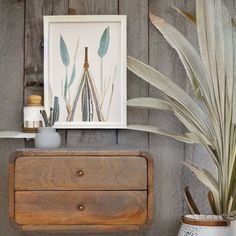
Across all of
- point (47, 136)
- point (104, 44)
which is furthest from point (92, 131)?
point (104, 44)

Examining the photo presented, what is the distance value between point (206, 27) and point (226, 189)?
553mm

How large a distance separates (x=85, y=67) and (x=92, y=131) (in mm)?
247

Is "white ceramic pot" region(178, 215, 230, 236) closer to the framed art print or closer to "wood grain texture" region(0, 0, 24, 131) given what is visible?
the framed art print

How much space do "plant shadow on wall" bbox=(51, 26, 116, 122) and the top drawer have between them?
0.29 metres

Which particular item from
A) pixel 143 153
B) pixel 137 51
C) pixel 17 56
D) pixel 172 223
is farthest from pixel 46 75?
pixel 172 223

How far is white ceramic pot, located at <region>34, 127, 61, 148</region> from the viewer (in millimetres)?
1615

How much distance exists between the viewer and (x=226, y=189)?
5.22 feet

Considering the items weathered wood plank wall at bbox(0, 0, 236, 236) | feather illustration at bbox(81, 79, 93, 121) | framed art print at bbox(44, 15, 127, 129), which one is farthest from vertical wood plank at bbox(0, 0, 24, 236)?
feather illustration at bbox(81, 79, 93, 121)

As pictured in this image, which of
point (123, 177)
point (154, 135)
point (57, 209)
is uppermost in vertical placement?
point (154, 135)

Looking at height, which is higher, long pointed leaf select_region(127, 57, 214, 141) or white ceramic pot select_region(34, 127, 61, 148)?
long pointed leaf select_region(127, 57, 214, 141)

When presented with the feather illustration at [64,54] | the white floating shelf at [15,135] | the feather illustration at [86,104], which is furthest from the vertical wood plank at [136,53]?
the white floating shelf at [15,135]

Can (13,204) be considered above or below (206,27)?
below

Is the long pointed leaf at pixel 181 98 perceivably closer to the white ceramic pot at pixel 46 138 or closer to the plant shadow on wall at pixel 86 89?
the plant shadow on wall at pixel 86 89

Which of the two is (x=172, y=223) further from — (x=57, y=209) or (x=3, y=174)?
(x=3, y=174)
